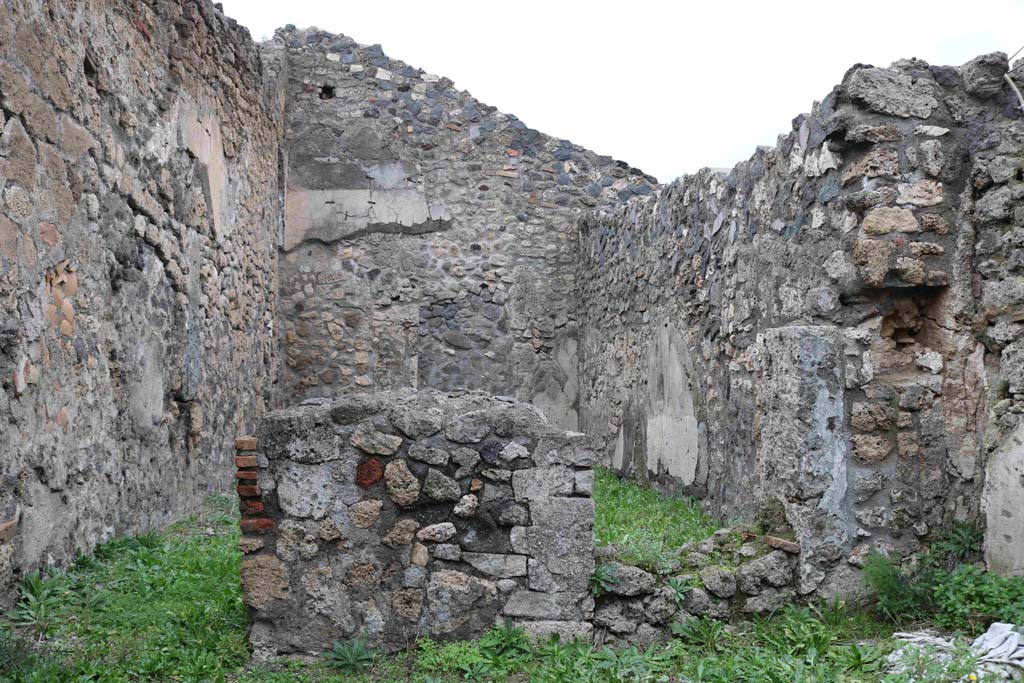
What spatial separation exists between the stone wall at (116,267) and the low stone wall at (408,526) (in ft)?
3.64

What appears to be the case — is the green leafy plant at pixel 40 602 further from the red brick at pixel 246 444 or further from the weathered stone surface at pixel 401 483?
the weathered stone surface at pixel 401 483

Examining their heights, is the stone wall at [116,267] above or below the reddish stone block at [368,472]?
above

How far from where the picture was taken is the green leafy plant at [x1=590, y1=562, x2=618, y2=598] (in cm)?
352

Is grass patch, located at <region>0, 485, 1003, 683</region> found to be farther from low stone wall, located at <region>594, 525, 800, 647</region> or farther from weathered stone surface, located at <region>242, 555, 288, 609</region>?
weathered stone surface, located at <region>242, 555, 288, 609</region>

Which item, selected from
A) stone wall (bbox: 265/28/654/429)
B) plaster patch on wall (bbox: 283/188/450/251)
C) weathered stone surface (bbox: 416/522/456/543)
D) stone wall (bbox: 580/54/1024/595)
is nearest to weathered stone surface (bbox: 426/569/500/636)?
weathered stone surface (bbox: 416/522/456/543)

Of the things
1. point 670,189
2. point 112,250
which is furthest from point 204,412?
point 670,189

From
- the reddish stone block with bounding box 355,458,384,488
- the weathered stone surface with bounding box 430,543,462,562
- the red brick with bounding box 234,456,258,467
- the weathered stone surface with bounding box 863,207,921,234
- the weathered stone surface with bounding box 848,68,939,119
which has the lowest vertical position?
the weathered stone surface with bounding box 430,543,462,562

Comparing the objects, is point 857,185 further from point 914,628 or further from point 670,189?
point 670,189

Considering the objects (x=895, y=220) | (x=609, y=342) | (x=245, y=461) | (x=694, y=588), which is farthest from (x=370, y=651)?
(x=609, y=342)

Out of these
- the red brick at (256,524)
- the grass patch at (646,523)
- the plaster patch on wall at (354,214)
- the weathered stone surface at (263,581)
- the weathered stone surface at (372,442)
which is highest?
the plaster patch on wall at (354,214)

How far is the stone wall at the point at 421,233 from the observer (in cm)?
951

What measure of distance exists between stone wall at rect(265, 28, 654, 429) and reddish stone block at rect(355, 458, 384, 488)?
20.0 ft

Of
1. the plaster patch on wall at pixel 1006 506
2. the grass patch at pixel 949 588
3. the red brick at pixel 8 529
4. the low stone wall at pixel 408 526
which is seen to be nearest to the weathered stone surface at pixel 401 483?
the low stone wall at pixel 408 526

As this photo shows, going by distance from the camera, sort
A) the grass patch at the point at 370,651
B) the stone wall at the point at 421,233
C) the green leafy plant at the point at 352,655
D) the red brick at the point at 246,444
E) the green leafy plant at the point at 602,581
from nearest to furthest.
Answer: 1. the grass patch at the point at 370,651
2. the green leafy plant at the point at 352,655
3. the red brick at the point at 246,444
4. the green leafy plant at the point at 602,581
5. the stone wall at the point at 421,233
